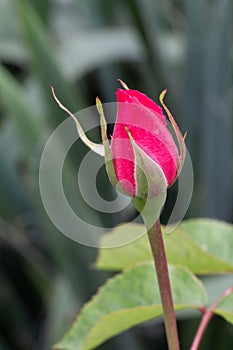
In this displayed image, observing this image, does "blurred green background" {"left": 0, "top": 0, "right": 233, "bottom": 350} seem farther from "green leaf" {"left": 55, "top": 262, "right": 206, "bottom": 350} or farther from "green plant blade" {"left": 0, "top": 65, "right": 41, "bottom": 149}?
"green leaf" {"left": 55, "top": 262, "right": 206, "bottom": 350}

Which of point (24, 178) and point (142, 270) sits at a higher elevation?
point (142, 270)

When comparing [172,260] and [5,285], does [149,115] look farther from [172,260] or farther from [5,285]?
[5,285]

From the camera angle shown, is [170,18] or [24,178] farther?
[170,18]

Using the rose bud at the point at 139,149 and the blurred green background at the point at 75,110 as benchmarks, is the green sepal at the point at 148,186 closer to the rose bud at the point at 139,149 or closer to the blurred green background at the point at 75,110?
the rose bud at the point at 139,149

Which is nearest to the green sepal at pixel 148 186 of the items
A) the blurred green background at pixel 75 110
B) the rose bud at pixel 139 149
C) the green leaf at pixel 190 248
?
the rose bud at pixel 139 149

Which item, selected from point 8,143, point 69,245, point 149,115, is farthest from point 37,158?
point 149,115

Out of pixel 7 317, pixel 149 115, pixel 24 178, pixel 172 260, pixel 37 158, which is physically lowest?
pixel 7 317

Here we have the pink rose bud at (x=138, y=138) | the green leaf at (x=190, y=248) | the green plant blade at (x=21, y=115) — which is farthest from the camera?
the green plant blade at (x=21, y=115)
